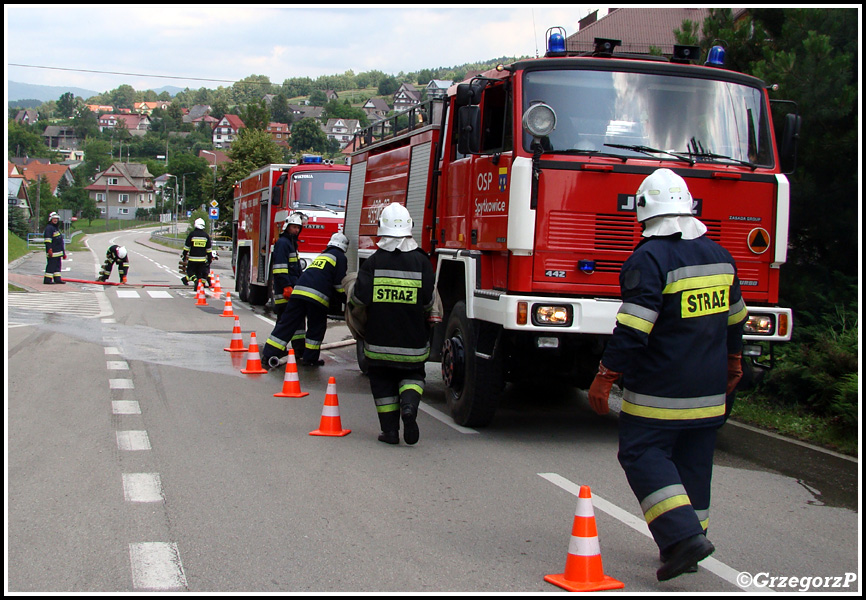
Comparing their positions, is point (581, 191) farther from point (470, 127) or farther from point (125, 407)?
point (125, 407)

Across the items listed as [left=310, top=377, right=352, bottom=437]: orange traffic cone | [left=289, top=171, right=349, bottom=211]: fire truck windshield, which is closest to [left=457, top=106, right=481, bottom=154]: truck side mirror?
[left=310, top=377, right=352, bottom=437]: orange traffic cone

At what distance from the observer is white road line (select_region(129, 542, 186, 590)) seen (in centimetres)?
421

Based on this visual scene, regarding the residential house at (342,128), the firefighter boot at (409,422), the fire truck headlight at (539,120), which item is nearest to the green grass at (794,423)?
the firefighter boot at (409,422)

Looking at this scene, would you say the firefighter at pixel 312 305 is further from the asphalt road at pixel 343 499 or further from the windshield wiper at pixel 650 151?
the windshield wiper at pixel 650 151

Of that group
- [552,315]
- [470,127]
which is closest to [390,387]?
[552,315]

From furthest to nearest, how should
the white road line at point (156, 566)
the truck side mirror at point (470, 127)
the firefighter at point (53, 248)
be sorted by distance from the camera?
the firefighter at point (53, 248) → the truck side mirror at point (470, 127) → the white road line at point (156, 566)

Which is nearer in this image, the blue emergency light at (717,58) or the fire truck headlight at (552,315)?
the fire truck headlight at (552,315)

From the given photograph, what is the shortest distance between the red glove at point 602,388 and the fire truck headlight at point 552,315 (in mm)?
2343

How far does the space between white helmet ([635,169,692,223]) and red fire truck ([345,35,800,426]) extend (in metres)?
2.44

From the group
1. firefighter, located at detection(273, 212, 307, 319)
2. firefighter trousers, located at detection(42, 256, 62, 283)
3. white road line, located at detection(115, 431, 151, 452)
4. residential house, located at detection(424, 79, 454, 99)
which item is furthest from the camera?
firefighter trousers, located at detection(42, 256, 62, 283)

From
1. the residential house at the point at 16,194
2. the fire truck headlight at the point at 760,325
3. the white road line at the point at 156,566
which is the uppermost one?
the residential house at the point at 16,194

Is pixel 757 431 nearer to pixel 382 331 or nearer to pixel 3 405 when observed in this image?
pixel 382 331

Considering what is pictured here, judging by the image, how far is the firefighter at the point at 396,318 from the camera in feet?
23.5

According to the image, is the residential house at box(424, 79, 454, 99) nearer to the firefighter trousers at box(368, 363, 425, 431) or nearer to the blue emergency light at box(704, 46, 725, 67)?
the blue emergency light at box(704, 46, 725, 67)
